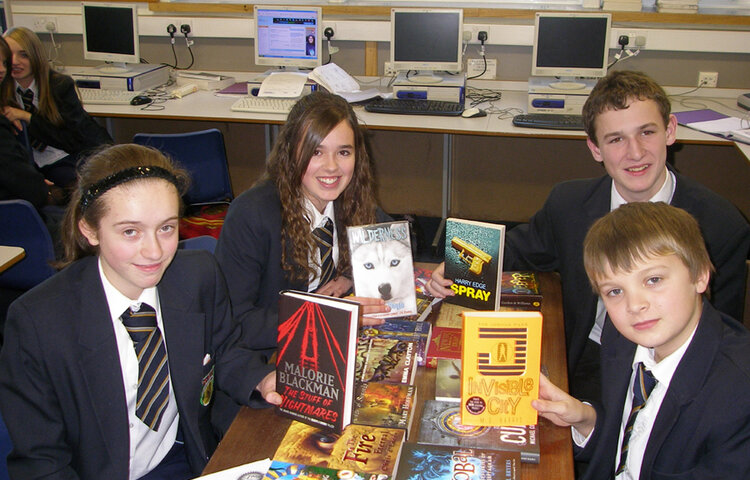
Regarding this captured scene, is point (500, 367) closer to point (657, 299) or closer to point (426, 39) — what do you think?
point (657, 299)

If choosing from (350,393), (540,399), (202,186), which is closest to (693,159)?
(202,186)

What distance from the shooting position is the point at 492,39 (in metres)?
4.29

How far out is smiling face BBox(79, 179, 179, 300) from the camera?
1.43 metres

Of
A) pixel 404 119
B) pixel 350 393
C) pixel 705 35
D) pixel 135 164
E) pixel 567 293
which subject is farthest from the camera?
pixel 705 35

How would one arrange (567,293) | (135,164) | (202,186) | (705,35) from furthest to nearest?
(705,35) < (202,186) < (567,293) < (135,164)

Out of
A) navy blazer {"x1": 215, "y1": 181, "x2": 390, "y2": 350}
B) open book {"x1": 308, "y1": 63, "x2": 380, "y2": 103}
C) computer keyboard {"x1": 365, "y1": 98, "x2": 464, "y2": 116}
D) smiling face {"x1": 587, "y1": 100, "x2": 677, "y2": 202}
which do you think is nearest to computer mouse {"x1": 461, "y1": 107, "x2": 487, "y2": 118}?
computer keyboard {"x1": 365, "y1": 98, "x2": 464, "y2": 116}

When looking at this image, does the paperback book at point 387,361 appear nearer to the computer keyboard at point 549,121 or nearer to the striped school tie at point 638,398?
the striped school tie at point 638,398

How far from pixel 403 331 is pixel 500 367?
0.42 m

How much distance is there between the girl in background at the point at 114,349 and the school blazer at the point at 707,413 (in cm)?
78

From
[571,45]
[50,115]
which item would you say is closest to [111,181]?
[50,115]

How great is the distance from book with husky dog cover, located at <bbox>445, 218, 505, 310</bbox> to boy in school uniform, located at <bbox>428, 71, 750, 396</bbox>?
0.07 metres

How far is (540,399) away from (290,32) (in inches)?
132

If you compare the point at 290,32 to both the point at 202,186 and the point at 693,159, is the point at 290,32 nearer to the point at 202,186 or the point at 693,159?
the point at 202,186

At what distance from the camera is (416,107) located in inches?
152
